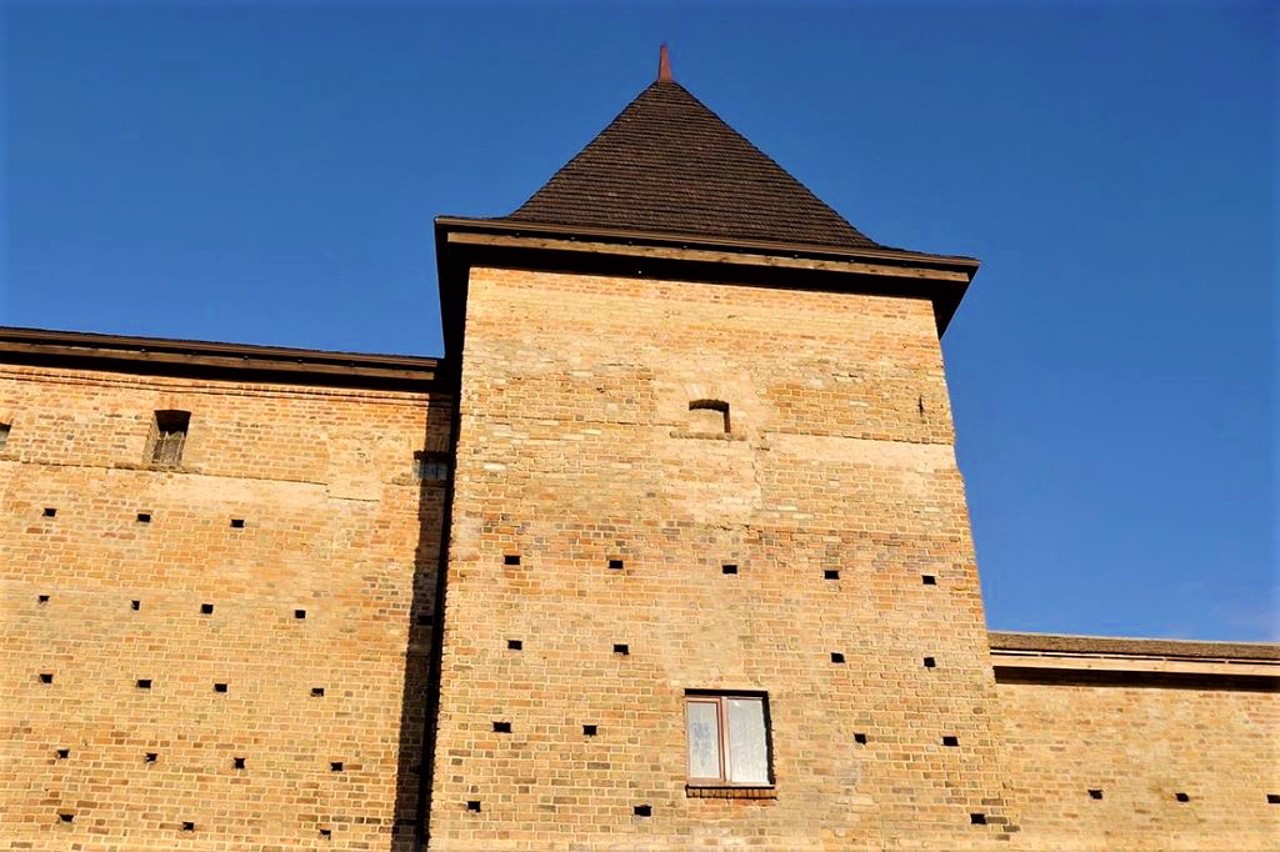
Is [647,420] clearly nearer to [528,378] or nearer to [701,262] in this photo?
[528,378]

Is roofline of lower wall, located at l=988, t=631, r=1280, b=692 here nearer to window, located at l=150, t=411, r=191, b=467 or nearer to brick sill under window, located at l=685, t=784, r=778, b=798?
brick sill under window, located at l=685, t=784, r=778, b=798

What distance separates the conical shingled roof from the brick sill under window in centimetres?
673

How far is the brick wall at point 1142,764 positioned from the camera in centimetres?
1257

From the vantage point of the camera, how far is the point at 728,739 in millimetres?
11078

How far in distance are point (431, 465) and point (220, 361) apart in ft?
10.1

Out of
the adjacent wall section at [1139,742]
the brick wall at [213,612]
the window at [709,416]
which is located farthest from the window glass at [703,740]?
the adjacent wall section at [1139,742]

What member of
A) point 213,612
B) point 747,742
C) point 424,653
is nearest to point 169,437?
point 213,612

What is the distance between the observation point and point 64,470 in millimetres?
13406

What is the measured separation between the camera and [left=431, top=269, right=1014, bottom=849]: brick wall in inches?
421

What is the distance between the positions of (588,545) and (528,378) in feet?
7.37

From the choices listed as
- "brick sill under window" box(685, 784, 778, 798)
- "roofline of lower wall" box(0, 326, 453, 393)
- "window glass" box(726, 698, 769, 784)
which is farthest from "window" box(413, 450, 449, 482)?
"brick sill under window" box(685, 784, 778, 798)

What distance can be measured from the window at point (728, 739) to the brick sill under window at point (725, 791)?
0.06 metres

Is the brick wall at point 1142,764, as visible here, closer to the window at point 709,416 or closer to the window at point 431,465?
the window at point 709,416

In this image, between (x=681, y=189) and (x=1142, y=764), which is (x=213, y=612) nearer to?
(x=681, y=189)
